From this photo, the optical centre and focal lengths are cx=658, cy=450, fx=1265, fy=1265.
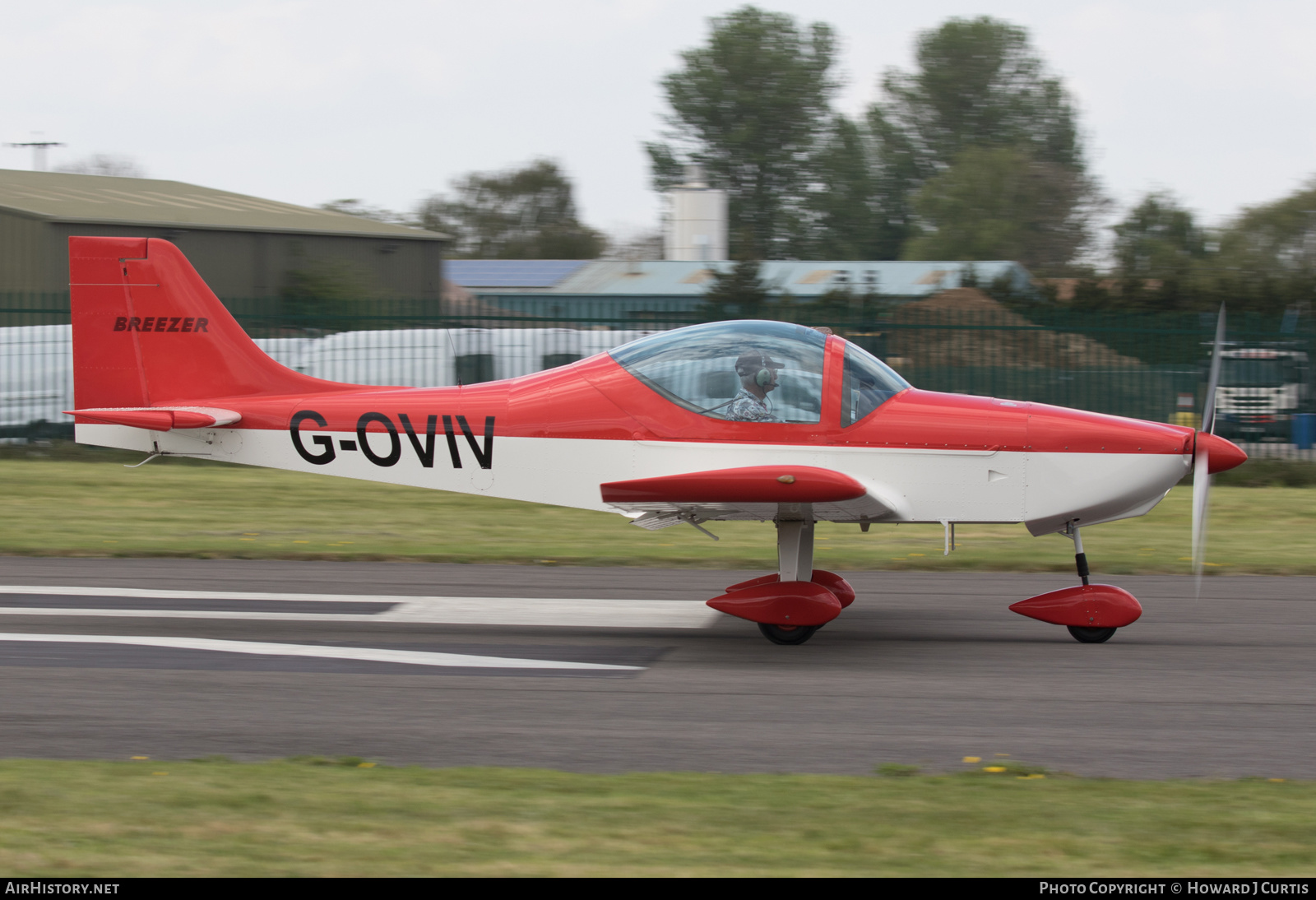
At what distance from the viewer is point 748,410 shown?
771 cm

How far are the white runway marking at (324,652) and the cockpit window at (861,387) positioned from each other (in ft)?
6.56

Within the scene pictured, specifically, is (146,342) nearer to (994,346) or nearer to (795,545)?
(795,545)

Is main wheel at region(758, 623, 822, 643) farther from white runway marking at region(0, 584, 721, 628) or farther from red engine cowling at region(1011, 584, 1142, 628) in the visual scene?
red engine cowling at region(1011, 584, 1142, 628)

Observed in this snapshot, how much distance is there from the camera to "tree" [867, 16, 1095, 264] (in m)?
72.6

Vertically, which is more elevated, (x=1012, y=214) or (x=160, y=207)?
(x=1012, y=214)

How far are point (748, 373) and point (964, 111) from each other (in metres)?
71.0

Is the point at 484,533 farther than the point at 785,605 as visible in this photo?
Yes

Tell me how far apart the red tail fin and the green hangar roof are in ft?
76.3

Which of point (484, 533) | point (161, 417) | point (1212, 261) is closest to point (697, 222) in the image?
point (1212, 261)

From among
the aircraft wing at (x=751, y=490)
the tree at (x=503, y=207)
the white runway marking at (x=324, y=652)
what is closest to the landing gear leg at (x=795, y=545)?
the aircraft wing at (x=751, y=490)

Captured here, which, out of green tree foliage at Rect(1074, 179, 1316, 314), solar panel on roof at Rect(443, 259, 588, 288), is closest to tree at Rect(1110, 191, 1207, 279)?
green tree foliage at Rect(1074, 179, 1316, 314)

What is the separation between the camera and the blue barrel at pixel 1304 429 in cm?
1823

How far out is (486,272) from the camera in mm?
53531

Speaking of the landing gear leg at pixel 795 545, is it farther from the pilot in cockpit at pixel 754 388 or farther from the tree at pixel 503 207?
the tree at pixel 503 207
